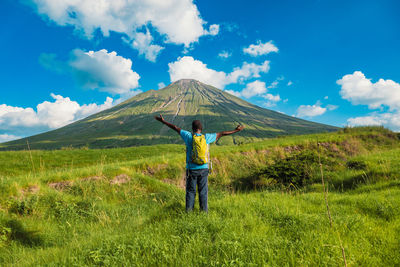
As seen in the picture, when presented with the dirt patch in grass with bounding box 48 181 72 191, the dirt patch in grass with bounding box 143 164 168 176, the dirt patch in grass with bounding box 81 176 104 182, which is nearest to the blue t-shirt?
the dirt patch in grass with bounding box 81 176 104 182

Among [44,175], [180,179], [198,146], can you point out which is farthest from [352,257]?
[44,175]

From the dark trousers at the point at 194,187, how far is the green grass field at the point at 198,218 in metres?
0.32

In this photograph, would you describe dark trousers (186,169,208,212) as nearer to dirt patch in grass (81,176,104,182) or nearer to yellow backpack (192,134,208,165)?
yellow backpack (192,134,208,165)

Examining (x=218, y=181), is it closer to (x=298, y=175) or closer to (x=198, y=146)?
(x=298, y=175)

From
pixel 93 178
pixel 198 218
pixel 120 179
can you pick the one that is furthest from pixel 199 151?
pixel 93 178

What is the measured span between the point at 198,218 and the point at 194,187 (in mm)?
1291

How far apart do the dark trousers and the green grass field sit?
0.32 meters

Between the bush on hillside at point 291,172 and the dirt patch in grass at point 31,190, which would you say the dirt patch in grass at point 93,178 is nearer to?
the dirt patch in grass at point 31,190

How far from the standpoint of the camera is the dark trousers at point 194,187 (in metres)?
5.55

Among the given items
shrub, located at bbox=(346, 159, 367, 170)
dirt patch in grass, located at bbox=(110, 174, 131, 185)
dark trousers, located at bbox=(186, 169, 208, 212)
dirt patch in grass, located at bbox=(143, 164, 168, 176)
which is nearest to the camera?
dark trousers, located at bbox=(186, 169, 208, 212)

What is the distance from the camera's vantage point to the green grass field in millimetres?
3178

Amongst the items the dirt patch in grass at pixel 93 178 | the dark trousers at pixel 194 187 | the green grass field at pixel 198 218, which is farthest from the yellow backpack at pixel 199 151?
the dirt patch in grass at pixel 93 178

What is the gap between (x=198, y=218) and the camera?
4.49m

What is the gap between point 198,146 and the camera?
5.67 metres
